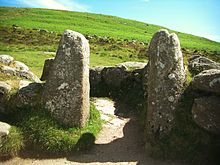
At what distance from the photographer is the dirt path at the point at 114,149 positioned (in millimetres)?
13578

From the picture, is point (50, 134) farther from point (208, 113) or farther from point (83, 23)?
point (83, 23)

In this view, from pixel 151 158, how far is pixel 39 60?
24.7m

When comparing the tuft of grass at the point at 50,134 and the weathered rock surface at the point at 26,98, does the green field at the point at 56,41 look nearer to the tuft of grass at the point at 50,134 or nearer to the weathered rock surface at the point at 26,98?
the weathered rock surface at the point at 26,98

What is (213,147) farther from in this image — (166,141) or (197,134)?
(166,141)

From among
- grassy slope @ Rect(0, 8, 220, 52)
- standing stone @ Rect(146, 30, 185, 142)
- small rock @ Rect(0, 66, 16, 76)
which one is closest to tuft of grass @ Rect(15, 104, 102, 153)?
standing stone @ Rect(146, 30, 185, 142)

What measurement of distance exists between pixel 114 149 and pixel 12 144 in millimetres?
4513

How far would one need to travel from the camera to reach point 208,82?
14.5 m

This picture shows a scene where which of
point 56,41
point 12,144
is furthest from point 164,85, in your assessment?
point 56,41

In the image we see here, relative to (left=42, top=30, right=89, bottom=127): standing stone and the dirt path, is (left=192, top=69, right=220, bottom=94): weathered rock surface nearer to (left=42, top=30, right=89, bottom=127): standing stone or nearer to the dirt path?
the dirt path

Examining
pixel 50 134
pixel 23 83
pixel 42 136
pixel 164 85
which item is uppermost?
pixel 164 85

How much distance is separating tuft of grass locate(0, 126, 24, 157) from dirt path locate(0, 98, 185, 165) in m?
0.37

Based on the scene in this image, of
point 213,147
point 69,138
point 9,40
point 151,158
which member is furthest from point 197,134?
point 9,40

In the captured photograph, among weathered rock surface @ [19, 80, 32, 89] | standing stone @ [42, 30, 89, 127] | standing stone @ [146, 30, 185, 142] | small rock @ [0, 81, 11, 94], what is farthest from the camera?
weathered rock surface @ [19, 80, 32, 89]

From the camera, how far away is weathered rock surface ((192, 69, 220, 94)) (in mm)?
14164
